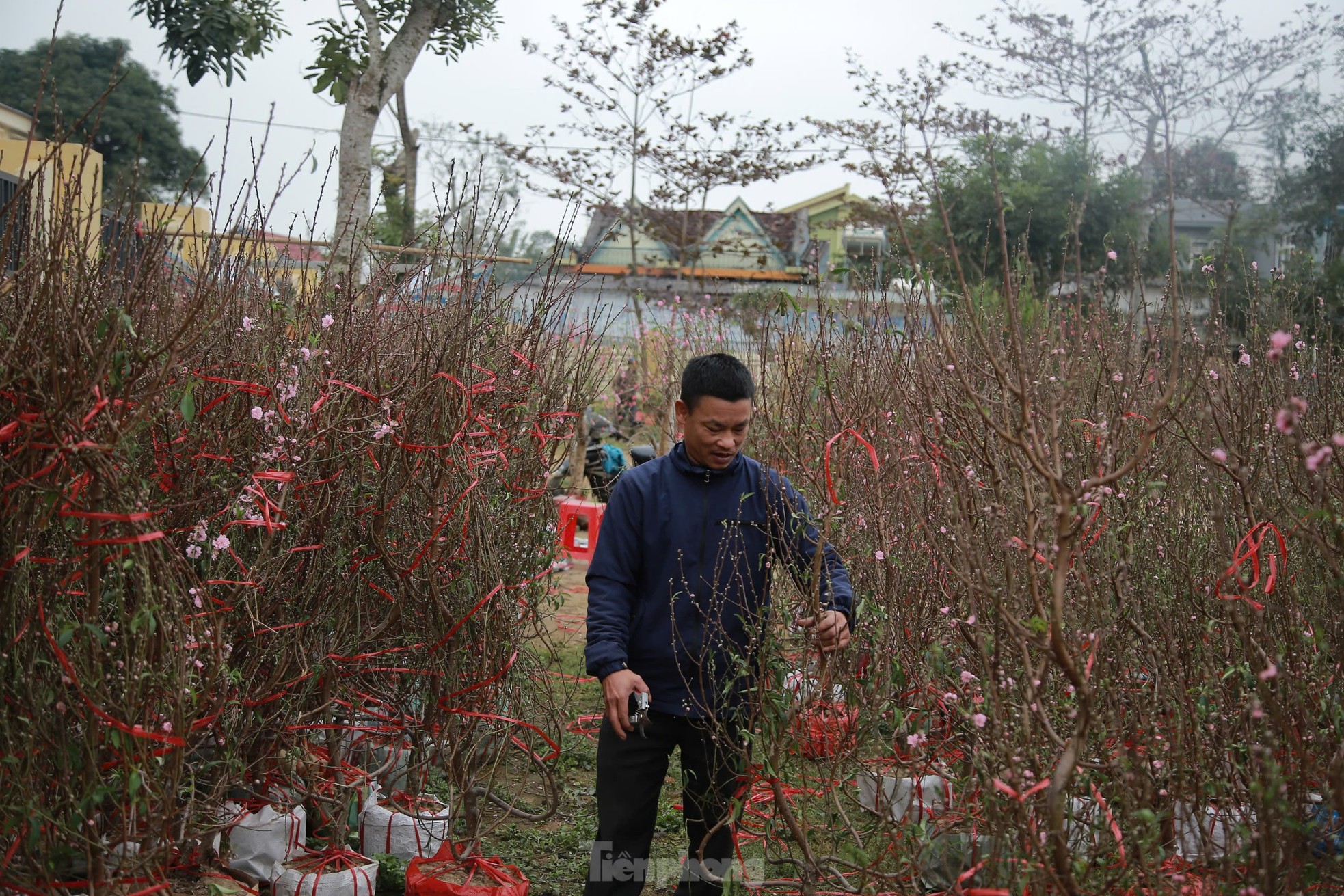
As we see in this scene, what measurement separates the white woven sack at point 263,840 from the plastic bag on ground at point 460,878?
35 centimetres

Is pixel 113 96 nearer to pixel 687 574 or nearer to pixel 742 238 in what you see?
pixel 742 238

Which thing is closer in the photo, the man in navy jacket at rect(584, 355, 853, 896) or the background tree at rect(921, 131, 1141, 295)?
the man in navy jacket at rect(584, 355, 853, 896)

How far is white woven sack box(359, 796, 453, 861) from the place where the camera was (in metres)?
3.58

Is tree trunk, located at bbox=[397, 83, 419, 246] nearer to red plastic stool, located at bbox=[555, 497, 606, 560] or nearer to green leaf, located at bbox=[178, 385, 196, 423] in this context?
red plastic stool, located at bbox=[555, 497, 606, 560]

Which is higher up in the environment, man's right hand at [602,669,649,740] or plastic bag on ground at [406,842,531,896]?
man's right hand at [602,669,649,740]

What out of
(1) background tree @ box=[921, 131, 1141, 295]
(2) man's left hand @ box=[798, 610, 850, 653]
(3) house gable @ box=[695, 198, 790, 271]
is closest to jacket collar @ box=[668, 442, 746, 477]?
(2) man's left hand @ box=[798, 610, 850, 653]

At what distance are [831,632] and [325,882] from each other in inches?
64.2

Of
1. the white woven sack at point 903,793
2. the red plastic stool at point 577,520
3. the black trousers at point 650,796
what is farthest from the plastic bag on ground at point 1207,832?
the red plastic stool at point 577,520

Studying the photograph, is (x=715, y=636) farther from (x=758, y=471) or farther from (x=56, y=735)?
(x=56, y=735)

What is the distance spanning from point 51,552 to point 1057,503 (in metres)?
2.05

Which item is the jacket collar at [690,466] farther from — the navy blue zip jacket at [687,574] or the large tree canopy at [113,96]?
the large tree canopy at [113,96]

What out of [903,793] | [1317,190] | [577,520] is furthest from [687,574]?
[1317,190]

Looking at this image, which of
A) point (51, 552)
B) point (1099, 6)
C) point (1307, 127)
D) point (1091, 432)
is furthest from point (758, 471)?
point (1099, 6)

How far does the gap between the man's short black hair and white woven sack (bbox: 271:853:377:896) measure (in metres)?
1.67
